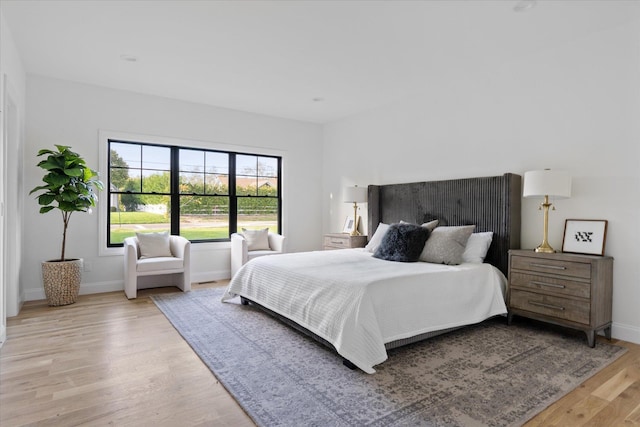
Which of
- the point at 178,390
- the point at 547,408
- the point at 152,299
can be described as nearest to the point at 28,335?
the point at 152,299

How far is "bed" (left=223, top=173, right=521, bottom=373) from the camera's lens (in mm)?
2457

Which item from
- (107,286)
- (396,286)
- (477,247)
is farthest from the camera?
(107,286)

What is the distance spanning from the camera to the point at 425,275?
2.84 metres

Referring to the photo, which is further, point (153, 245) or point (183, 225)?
point (183, 225)

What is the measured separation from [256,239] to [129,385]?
3332 mm

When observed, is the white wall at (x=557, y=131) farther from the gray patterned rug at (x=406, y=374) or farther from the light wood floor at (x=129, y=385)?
the light wood floor at (x=129, y=385)

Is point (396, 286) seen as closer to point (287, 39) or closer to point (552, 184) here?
point (552, 184)

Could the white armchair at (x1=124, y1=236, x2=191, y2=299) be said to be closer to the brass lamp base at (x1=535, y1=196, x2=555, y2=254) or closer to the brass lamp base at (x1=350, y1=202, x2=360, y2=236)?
the brass lamp base at (x1=350, y1=202, x2=360, y2=236)

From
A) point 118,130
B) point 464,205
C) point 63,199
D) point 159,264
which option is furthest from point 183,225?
point 464,205

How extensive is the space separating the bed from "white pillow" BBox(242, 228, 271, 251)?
138 cm

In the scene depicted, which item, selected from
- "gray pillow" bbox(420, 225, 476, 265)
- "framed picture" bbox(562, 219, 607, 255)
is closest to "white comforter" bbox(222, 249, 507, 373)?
"gray pillow" bbox(420, 225, 476, 265)

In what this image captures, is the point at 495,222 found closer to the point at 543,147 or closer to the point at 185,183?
the point at 543,147

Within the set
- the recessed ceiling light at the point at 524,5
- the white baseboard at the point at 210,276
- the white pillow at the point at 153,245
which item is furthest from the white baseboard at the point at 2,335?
the recessed ceiling light at the point at 524,5

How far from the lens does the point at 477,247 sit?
3637 mm
